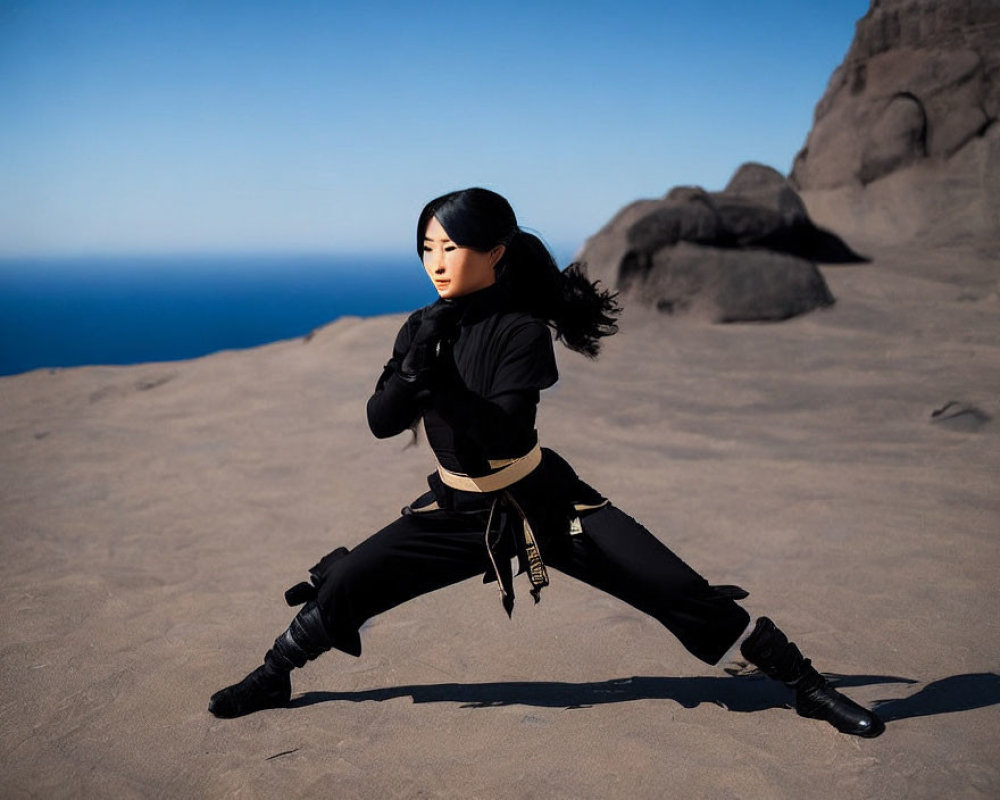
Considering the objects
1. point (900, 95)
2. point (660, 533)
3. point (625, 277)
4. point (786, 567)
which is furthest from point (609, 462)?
point (900, 95)

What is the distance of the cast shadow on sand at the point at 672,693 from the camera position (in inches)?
104

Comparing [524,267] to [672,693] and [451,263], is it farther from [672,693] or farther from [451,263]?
[672,693]

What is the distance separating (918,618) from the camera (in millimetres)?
3254

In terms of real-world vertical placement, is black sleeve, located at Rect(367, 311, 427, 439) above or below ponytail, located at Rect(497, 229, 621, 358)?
below

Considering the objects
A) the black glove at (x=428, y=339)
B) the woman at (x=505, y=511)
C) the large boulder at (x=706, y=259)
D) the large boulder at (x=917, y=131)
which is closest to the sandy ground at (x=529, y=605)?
the woman at (x=505, y=511)

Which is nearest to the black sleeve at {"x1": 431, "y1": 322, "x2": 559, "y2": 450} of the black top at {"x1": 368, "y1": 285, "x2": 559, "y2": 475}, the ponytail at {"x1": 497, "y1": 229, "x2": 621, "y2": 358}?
the black top at {"x1": 368, "y1": 285, "x2": 559, "y2": 475}

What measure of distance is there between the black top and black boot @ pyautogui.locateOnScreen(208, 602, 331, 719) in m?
0.66

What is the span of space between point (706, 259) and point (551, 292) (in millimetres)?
8545

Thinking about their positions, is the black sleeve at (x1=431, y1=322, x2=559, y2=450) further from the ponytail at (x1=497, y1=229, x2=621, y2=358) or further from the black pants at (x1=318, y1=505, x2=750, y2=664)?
the black pants at (x1=318, y1=505, x2=750, y2=664)

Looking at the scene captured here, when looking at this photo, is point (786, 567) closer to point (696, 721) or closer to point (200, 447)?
point (696, 721)

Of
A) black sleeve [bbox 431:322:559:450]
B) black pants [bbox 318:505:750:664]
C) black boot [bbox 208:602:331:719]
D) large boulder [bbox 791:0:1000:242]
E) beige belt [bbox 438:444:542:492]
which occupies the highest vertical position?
large boulder [bbox 791:0:1000:242]

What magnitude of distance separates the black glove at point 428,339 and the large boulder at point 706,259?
333 inches

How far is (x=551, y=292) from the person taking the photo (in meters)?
2.49

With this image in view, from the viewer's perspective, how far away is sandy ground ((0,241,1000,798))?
2.33 metres
